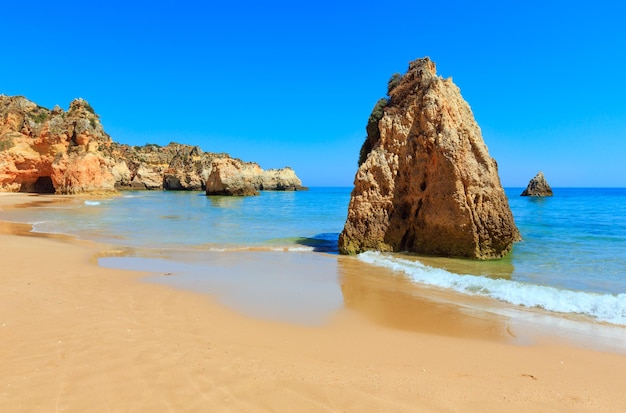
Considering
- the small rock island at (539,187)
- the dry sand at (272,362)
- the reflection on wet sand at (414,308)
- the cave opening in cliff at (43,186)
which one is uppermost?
the small rock island at (539,187)

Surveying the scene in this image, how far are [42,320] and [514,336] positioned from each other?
6.09m

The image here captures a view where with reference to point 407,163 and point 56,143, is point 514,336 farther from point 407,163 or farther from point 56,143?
point 56,143

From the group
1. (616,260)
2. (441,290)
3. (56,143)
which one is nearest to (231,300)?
(441,290)

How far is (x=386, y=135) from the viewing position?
11891mm

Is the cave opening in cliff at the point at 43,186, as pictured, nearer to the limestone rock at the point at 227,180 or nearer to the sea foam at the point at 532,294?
the limestone rock at the point at 227,180

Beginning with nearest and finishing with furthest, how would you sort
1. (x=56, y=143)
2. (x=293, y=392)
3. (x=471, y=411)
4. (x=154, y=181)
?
(x=471, y=411) → (x=293, y=392) → (x=56, y=143) → (x=154, y=181)

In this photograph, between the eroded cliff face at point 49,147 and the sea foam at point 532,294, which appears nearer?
the sea foam at point 532,294

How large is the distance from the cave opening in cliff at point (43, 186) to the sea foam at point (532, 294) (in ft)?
165

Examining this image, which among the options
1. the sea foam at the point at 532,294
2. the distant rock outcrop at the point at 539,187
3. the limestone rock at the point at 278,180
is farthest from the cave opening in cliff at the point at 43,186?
the distant rock outcrop at the point at 539,187

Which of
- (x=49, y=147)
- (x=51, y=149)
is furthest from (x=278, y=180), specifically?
(x=49, y=147)

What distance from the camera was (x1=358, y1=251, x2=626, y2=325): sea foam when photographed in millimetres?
6070

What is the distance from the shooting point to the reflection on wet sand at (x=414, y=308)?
5253 mm

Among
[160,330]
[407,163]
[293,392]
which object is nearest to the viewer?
[293,392]

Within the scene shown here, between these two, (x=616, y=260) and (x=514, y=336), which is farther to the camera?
(x=616, y=260)
